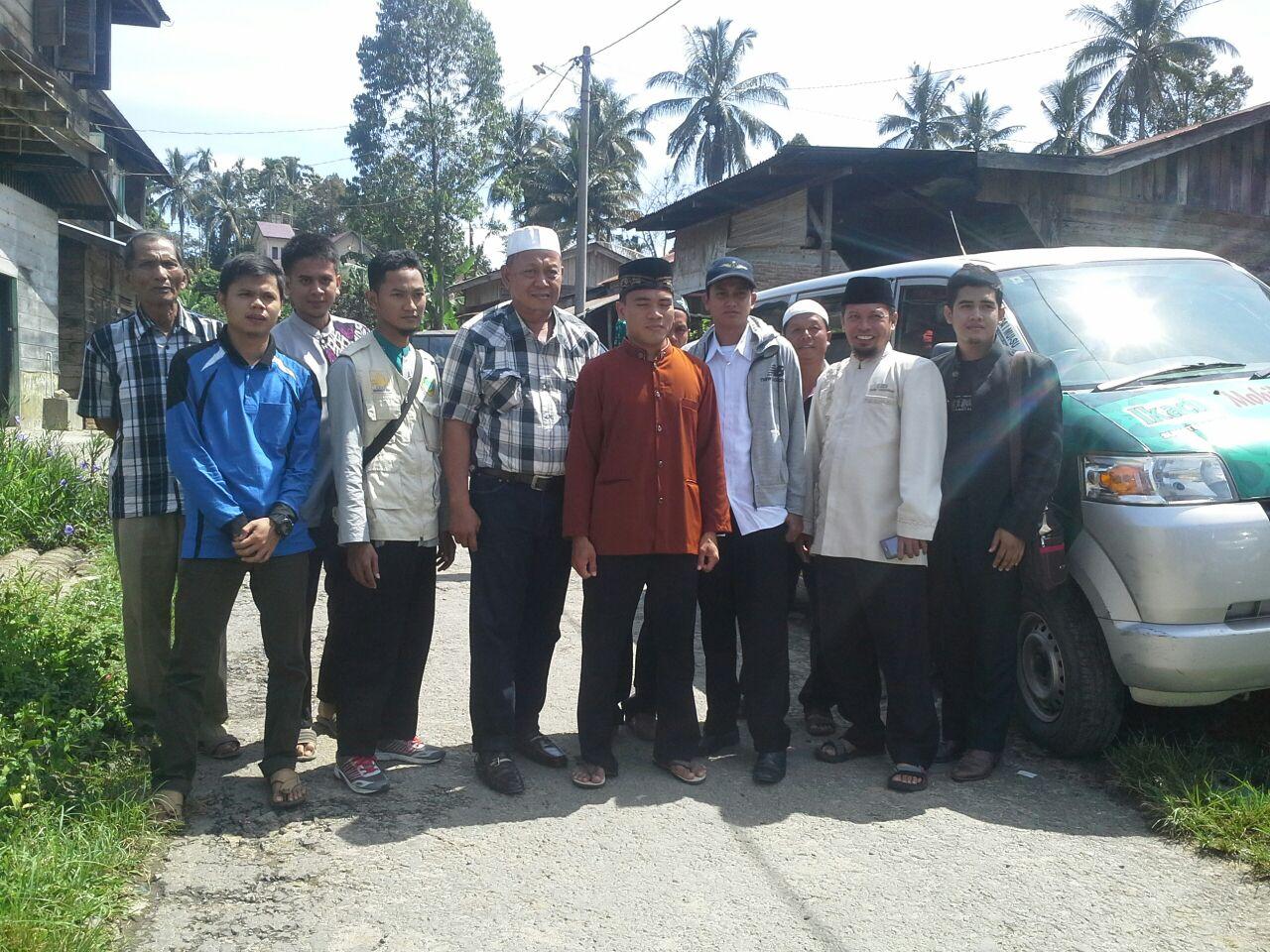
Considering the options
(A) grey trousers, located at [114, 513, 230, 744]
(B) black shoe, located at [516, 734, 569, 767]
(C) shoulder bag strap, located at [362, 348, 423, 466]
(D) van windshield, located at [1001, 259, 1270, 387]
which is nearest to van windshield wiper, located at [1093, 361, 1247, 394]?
(D) van windshield, located at [1001, 259, 1270, 387]

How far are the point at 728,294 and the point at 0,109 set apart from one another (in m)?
13.5

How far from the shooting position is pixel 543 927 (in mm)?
3035

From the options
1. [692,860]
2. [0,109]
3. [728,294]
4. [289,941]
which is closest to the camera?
[289,941]

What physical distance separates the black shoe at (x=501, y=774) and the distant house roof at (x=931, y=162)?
29.3 feet

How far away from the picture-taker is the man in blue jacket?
3697 mm

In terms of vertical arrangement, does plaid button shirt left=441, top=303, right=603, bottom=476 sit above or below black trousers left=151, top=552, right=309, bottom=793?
above

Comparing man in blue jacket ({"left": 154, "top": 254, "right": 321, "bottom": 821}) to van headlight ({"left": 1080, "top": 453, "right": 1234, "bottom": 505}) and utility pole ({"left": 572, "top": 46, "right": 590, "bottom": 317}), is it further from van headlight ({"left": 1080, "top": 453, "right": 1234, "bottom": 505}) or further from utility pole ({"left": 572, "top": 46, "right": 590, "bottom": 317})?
utility pole ({"left": 572, "top": 46, "right": 590, "bottom": 317})

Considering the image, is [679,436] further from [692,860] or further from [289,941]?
[289,941]

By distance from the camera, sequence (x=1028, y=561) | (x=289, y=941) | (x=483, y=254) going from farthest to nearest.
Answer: (x=483, y=254) → (x=1028, y=561) → (x=289, y=941)

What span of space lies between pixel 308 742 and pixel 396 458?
1341mm

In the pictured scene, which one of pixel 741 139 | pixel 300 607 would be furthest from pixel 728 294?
pixel 741 139

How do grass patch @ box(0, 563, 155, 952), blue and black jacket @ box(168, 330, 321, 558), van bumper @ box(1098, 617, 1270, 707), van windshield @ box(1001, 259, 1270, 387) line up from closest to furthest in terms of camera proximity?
grass patch @ box(0, 563, 155, 952) → blue and black jacket @ box(168, 330, 321, 558) → van bumper @ box(1098, 617, 1270, 707) → van windshield @ box(1001, 259, 1270, 387)

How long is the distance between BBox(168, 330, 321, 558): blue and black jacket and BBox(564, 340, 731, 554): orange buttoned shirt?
1.05 meters

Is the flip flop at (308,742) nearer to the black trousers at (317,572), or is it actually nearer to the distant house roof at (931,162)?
the black trousers at (317,572)
